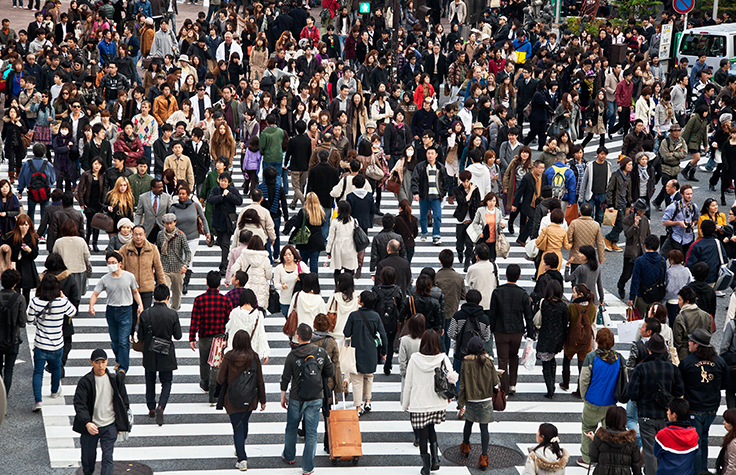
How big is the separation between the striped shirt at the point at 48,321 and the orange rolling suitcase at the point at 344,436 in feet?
10.5

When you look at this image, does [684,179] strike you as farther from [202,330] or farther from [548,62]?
[202,330]

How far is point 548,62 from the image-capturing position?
952 inches

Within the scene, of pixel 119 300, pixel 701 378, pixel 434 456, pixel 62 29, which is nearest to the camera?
pixel 701 378

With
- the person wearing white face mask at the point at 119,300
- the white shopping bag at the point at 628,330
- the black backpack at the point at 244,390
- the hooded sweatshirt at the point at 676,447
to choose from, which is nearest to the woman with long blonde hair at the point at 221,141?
the person wearing white face mask at the point at 119,300

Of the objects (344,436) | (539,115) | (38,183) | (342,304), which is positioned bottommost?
(344,436)

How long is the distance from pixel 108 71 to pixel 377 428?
13.4m

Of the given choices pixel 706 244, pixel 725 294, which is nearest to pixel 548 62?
pixel 725 294

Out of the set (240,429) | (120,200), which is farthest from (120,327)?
(120,200)

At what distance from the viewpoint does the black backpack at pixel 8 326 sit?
10734 millimetres

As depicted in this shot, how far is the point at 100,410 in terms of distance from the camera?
8984mm

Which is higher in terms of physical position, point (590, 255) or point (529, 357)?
point (590, 255)

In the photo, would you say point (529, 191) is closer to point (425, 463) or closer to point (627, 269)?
point (627, 269)

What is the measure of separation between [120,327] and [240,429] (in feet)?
8.73

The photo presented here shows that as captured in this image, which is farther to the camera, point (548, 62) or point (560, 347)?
point (548, 62)
